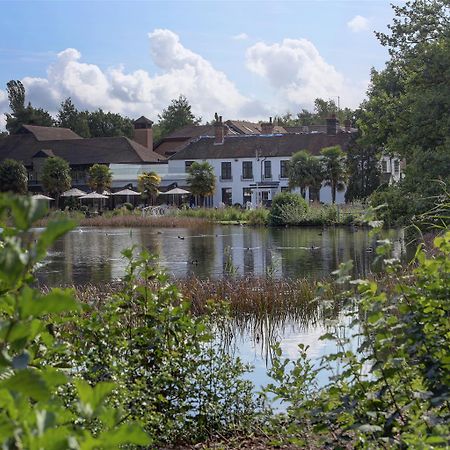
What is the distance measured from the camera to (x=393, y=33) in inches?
880

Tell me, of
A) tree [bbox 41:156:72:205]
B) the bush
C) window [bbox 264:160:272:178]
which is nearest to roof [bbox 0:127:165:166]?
tree [bbox 41:156:72:205]

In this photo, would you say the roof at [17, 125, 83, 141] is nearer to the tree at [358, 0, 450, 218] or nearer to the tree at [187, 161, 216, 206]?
the tree at [187, 161, 216, 206]

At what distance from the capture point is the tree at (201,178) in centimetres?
5944

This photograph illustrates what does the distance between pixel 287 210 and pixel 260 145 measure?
64.4 feet

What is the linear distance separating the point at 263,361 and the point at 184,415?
4.35 metres

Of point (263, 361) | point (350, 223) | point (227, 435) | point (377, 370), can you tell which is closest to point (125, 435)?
point (377, 370)

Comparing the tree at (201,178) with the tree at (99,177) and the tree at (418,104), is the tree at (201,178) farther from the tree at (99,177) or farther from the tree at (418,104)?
the tree at (418,104)

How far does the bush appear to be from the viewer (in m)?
45.0

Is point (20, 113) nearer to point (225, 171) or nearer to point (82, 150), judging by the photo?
point (82, 150)

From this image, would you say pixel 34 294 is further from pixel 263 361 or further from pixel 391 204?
pixel 391 204

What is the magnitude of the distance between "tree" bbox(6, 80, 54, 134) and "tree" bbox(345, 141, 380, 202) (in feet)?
138

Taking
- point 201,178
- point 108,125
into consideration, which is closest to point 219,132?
point 201,178

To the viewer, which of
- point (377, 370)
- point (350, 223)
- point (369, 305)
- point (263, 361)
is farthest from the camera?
point (350, 223)

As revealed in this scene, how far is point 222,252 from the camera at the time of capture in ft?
93.6
